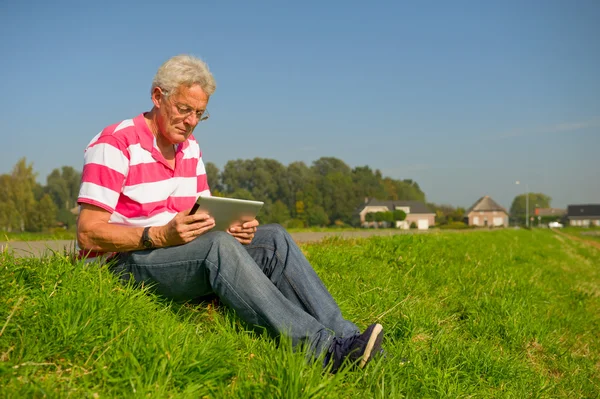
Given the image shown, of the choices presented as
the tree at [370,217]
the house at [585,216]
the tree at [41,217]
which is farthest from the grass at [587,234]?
the house at [585,216]

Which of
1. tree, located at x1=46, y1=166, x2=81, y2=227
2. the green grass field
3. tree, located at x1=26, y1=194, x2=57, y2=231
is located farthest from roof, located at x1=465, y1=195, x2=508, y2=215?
the green grass field

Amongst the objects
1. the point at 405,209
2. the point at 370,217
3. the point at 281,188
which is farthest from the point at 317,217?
the point at 405,209

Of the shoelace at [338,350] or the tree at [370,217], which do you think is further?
the tree at [370,217]

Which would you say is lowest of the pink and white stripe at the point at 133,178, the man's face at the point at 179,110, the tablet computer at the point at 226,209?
the tablet computer at the point at 226,209

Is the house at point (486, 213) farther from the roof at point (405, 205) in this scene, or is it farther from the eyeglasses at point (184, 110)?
the eyeglasses at point (184, 110)

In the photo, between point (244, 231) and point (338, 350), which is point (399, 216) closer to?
point (244, 231)

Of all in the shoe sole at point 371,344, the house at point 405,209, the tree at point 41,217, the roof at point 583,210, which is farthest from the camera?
the roof at point 583,210

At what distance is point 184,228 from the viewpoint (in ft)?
9.80

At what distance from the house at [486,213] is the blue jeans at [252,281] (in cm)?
10219

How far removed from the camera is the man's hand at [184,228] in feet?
9.79

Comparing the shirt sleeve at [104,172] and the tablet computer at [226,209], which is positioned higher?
the shirt sleeve at [104,172]

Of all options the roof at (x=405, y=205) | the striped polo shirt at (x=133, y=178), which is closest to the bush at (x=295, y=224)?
the striped polo shirt at (x=133, y=178)

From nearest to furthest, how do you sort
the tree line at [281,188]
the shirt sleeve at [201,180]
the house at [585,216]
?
the shirt sleeve at [201,180] → the tree line at [281,188] → the house at [585,216]

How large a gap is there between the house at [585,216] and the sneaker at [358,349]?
13021 centimetres
